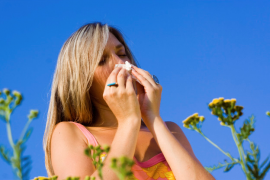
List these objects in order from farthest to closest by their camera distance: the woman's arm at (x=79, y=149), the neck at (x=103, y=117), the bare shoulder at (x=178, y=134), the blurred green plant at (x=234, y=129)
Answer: the neck at (x=103, y=117), the bare shoulder at (x=178, y=134), the woman's arm at (x=79, y=149), the blurred green plant at (x=234, y=129)

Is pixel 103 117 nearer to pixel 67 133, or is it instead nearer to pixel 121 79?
pixel 67 133

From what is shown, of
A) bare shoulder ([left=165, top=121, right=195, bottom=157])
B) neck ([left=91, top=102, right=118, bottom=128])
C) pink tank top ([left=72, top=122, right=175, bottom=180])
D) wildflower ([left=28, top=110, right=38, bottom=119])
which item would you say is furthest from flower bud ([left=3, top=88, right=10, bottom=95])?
bare shoulder ([left=165, top=121, right=195, bottom=157])

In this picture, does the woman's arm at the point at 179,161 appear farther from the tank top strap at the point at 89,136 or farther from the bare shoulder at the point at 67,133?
the bare shoulder at the point at 67,133

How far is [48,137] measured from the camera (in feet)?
8.00

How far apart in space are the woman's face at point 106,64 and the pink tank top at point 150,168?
0.42 m

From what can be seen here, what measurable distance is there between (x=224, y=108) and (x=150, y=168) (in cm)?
101

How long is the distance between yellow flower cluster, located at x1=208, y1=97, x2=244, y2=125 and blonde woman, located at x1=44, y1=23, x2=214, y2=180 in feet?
2.15

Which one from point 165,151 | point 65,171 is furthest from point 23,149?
point 165,151

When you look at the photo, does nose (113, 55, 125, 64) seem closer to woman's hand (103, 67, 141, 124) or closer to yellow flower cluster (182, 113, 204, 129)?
→ woman's hand (103, 67, 141, 124)

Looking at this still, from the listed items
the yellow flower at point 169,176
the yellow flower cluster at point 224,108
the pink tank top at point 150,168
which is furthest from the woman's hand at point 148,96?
the yellow flower cluster at point 224,108

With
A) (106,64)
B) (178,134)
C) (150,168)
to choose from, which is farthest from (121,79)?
(178,134)

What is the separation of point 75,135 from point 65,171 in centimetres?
37

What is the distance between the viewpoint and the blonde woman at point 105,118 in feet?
6.42

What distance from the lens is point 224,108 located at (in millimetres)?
1461
